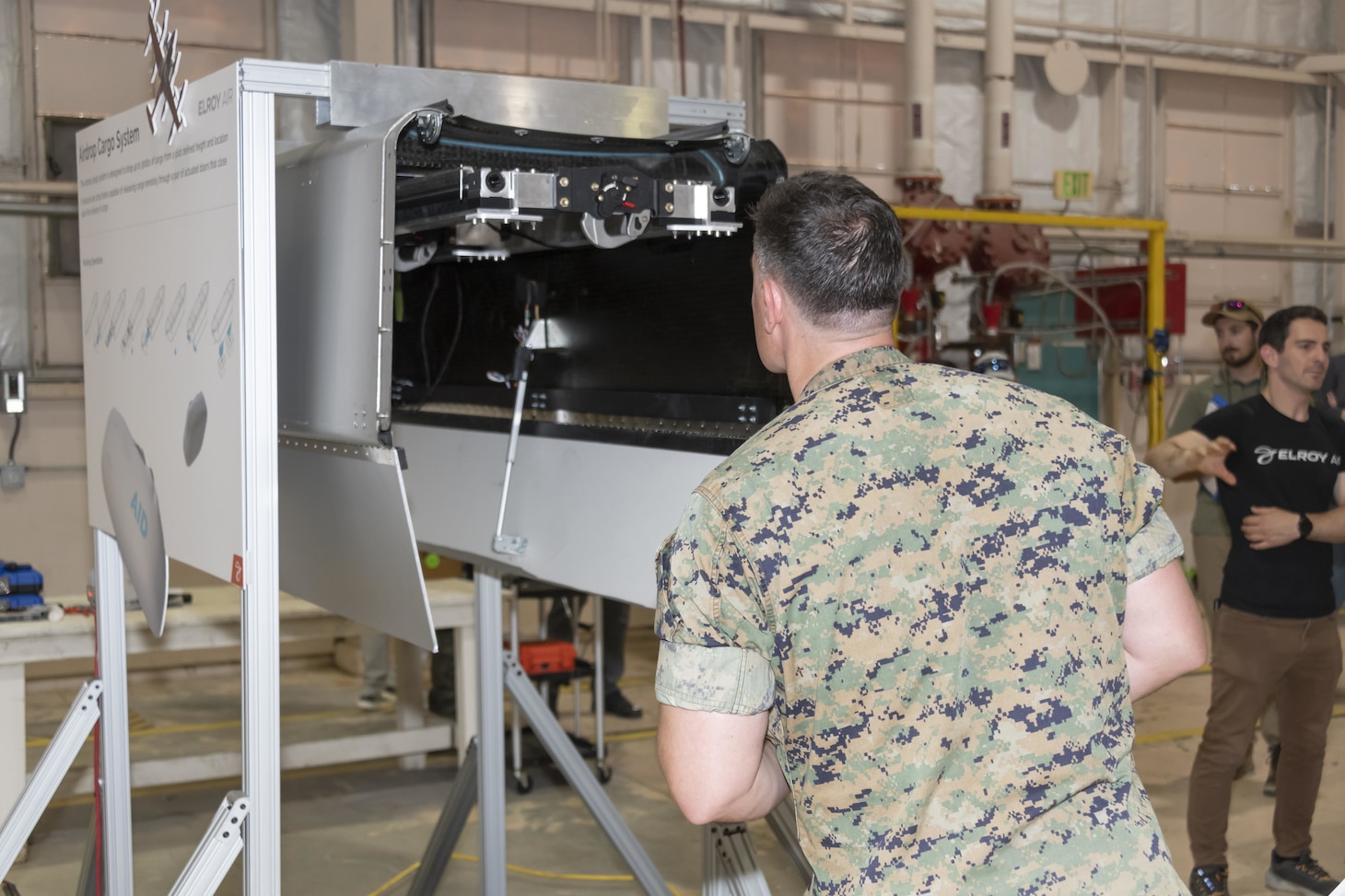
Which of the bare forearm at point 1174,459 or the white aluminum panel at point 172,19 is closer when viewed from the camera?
the bare forearm at point 1174,459

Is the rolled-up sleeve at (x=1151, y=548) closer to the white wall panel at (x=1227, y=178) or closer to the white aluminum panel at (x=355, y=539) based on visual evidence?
the white aluminum panel at (x=355, y=539)

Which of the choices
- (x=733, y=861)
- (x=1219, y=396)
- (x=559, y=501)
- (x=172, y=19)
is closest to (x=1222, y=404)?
(x=1219, y=396)

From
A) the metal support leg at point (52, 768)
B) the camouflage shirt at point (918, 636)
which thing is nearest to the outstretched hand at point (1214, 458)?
the camouflage shirt at point (918, 636)

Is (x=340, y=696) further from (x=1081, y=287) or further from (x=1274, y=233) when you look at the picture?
(x=1274, y=233)

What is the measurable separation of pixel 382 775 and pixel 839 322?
12.9 ft

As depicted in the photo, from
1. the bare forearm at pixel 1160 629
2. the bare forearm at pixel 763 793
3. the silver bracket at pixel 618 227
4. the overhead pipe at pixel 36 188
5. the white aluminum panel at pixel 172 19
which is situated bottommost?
the bare forearm at pixel 763 793

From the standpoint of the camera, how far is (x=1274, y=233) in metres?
8.54

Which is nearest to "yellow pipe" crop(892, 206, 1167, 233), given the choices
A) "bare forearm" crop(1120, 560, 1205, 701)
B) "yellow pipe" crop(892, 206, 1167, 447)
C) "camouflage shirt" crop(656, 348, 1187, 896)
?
"yellow pipe" crop(892, 206, 1167, 447)

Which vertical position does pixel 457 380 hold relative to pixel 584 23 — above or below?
below

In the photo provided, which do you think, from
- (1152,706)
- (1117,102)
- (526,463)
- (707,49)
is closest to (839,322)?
(526,463)

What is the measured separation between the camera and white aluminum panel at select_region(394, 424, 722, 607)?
7.49ft

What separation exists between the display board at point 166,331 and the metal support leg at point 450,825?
906 millimetres

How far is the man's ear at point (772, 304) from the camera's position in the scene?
4.28 feet

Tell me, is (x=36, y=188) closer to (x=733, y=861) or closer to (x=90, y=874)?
(x=90, y=874)
